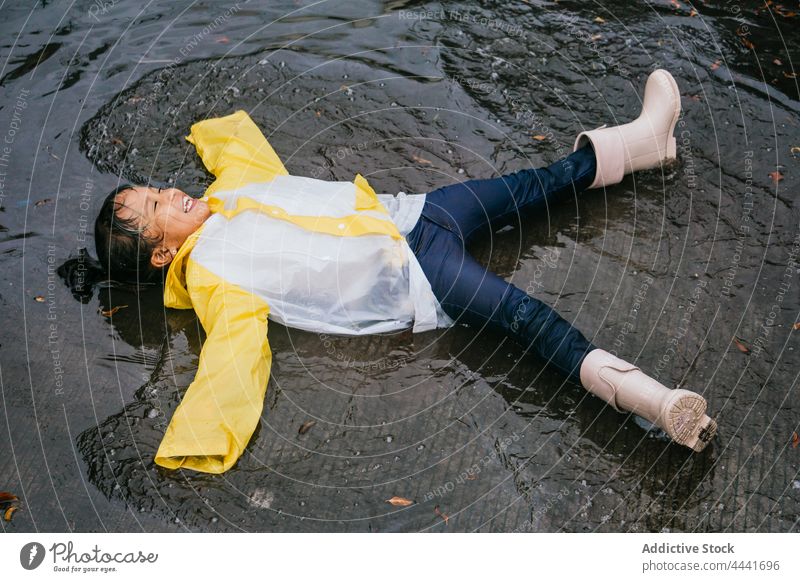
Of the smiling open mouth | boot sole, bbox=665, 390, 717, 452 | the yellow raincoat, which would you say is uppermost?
the smiling open mouth

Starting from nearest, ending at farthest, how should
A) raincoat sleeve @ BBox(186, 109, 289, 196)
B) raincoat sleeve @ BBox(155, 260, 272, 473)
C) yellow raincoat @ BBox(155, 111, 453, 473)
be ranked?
raincoat sleeve @ BBox(155, 260, 272, 473) → yellow raincoat @ BBox(155, 111, 453, 473) → raincoat sleeve @ BBox(186, 109, 289, 196)

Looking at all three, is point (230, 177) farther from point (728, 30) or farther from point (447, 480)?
point (728, 30)

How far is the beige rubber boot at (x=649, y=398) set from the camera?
3523 mm

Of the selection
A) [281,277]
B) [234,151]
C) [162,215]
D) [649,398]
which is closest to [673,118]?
[649,398]

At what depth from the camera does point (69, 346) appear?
4.38 m

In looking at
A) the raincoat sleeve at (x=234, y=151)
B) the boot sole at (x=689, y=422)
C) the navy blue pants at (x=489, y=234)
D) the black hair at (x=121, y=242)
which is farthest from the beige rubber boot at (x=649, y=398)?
the black hair at (x=121, y=242)

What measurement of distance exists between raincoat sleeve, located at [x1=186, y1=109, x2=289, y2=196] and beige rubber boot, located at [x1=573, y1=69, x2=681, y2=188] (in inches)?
71.2

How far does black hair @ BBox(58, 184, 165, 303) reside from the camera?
4.21 metres

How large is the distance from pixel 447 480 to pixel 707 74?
3.39 meters

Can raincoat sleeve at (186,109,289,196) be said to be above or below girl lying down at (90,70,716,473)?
above

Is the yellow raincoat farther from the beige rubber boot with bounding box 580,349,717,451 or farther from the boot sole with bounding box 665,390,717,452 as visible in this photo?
the boot sole with bounding box 665,390,717,452

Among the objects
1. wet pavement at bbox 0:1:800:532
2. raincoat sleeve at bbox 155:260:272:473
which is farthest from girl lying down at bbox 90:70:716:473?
wet pavement at bbox 0:1:800:532
